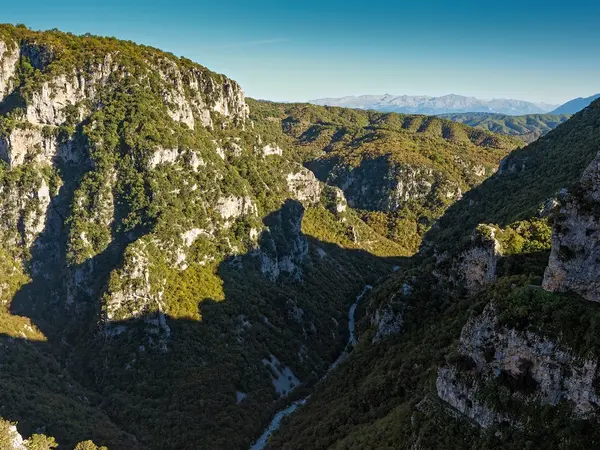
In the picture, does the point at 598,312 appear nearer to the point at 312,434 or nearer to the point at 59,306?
the point at 312,434

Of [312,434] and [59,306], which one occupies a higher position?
[59,306]

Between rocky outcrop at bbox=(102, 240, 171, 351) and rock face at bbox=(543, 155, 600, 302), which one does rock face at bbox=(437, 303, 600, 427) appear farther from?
rocky outcrop at bbox=(102, 240, 171, 351)

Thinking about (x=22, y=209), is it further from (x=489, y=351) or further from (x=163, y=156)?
(x=489, y=351)

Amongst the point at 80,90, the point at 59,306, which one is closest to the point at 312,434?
the point at 59,306

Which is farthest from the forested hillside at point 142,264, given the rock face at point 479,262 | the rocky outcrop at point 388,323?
the rock face at point 479,262

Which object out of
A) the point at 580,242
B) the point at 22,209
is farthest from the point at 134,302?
the point at 580,242
